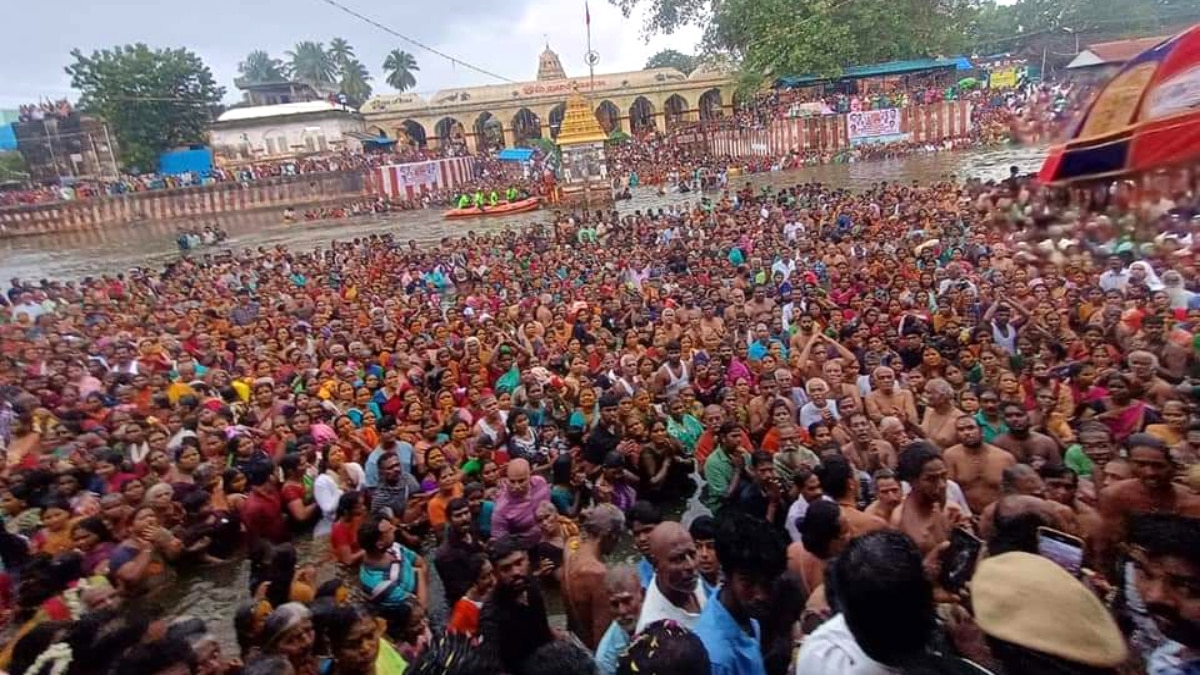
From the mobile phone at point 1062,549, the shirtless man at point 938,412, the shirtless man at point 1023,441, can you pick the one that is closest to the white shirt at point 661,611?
the mobile phone at point 1062,549

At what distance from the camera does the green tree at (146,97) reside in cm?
4288

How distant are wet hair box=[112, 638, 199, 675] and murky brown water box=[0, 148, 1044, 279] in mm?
21444

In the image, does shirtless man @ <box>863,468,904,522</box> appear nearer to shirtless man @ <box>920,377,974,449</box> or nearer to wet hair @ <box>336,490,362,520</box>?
shirtless man @ <box>920,377,974,449</box>

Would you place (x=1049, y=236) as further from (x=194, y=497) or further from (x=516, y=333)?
(x=516, y=333)

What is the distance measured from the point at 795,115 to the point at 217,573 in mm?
32154

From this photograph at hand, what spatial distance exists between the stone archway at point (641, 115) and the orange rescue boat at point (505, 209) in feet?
82.6

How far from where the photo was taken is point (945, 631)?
255 cm

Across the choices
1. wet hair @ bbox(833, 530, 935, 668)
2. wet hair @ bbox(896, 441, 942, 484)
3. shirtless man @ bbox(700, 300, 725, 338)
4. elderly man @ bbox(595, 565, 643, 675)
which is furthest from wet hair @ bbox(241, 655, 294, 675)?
shirtless man @ bbox(700, 300, 725, 338)

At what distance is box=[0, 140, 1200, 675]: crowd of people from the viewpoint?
8.26 feet

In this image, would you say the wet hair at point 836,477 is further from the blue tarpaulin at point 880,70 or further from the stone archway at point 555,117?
the stone archway at point 555,117

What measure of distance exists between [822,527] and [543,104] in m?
49.9

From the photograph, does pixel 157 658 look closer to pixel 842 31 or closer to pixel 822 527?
pixel 822 527

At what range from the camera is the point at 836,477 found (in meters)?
3.92

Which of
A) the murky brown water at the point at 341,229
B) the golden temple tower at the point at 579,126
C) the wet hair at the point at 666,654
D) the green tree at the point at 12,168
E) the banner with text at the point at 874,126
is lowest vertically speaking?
the murky brown water at the point at 341,229
